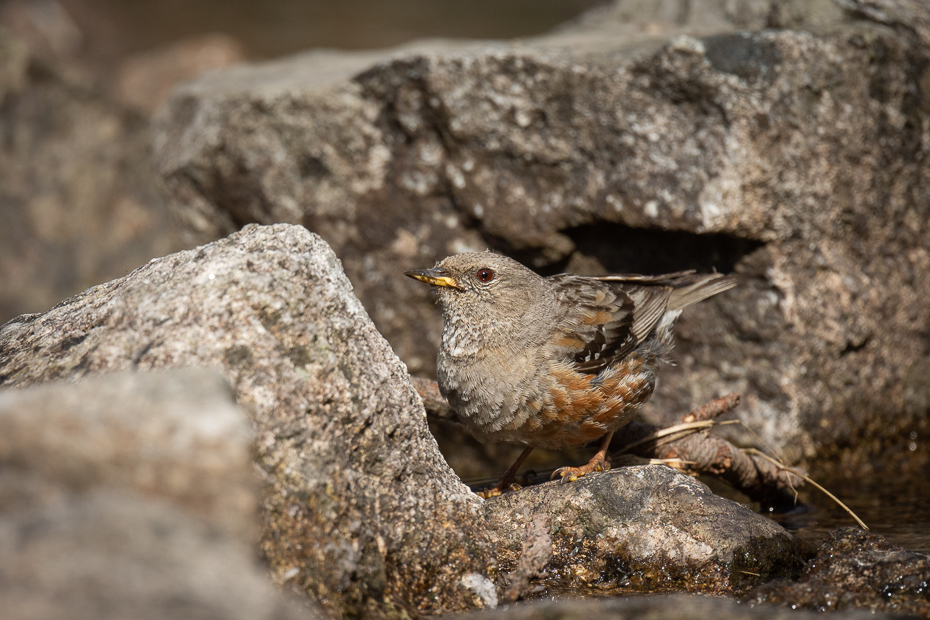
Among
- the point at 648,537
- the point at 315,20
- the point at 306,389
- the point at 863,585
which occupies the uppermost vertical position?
the point at 306,389

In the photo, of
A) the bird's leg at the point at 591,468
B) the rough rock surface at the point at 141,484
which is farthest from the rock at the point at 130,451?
the bird's leg at the point at 591,468

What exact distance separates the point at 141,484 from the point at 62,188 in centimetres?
959

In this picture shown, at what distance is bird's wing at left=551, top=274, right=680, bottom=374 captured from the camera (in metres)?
5.14

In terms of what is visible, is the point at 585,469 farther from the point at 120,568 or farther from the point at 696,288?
the point at 120,568

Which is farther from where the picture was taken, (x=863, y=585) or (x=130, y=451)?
(x=863, y=585)

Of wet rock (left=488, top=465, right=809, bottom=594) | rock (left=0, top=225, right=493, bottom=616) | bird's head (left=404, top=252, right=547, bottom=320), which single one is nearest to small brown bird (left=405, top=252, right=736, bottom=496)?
bird's head (left=404, top=252, right=547, bottom=320)

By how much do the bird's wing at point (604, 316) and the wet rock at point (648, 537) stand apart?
1150 mm

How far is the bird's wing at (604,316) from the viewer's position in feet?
16.9

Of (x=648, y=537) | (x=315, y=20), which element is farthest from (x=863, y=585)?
(x=315, y=20)

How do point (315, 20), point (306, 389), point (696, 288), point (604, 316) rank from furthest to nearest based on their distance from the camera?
1. point (315, 20)
2. point (696, 288)
3. point (604, 316)
4. point (306, 389)

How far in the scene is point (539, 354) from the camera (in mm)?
4992

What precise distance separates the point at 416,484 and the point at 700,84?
4082mm

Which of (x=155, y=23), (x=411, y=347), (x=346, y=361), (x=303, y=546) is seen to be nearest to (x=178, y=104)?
(x=411, y=347)

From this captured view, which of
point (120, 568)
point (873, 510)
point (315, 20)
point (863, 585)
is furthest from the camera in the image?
point (315, 20)
